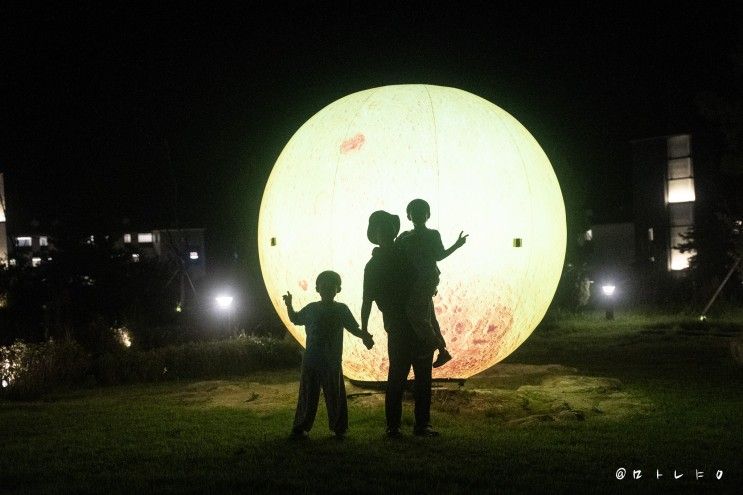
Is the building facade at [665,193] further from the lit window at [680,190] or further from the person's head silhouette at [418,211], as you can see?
the person's head silhouette at [418,211]

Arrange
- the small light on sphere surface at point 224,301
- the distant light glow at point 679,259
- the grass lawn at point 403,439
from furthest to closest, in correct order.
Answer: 1. the distant light glow at point 679,259
2. the small light on sphere surface at point 224,301
3. the grass lawn at point 403,439

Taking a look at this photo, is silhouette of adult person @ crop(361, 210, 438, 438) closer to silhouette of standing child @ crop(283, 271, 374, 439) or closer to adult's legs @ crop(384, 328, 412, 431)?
adult's legs @ crop(384, 328, 412, 431)

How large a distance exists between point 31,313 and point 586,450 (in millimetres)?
16199

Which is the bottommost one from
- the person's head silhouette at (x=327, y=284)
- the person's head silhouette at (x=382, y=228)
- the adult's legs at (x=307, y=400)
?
the adult's legs at (x=307, y=400)

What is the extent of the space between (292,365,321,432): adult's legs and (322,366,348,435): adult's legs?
90mm

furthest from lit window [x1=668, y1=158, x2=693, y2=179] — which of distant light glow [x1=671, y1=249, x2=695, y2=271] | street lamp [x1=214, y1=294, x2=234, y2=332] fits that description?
street lamp [x1=214, y1=294, x2=234, y2=332]

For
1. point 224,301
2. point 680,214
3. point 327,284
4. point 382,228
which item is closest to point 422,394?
point 327,284

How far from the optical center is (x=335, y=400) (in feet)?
23.3

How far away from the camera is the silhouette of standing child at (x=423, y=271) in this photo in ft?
22.9

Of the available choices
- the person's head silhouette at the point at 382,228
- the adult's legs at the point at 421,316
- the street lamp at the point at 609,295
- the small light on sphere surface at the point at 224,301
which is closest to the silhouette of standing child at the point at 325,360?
the adult's legs at the point at 421,316

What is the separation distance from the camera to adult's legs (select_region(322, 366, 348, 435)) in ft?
23.3

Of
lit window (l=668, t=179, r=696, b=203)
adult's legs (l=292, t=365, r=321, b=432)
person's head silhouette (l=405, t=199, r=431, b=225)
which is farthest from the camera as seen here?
lit window (l=668, t=179, r=696, b=203)

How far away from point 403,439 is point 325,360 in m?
0.97

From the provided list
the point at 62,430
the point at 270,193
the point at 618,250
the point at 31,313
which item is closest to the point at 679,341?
the point at 270,193
